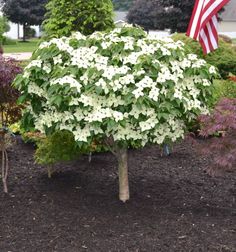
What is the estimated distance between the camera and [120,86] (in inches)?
167

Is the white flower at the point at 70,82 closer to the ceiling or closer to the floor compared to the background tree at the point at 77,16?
closer to the floor

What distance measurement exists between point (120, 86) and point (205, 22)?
2389 mm

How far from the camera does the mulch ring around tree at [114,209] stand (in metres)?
4.30

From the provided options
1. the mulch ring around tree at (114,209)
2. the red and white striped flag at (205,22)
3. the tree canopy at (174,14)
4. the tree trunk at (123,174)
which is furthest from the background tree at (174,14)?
the tree trunk at (123,174)

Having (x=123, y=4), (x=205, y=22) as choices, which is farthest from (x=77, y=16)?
(x=123, y=4)

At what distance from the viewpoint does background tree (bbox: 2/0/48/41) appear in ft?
157

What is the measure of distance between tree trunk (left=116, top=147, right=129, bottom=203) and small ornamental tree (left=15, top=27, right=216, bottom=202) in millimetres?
88

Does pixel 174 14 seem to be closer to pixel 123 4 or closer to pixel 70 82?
pixel 70 82

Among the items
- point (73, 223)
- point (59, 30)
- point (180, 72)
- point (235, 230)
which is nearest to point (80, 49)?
point (180, 72)

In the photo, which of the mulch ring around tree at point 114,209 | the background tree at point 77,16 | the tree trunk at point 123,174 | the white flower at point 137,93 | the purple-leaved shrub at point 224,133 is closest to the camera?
the white flower at point 137,93

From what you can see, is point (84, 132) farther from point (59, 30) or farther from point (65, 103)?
point (59, 30)

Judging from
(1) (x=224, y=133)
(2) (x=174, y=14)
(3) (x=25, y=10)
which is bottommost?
(1) (x=224, y=133)

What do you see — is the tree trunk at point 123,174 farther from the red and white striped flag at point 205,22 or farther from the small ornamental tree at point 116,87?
the red and white striped flag at point 205,22

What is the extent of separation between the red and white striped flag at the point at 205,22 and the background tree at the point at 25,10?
4285 cm
